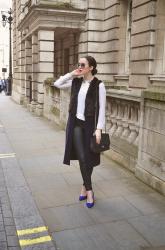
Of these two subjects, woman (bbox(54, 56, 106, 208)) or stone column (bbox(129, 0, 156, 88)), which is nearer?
woman (bbox(54, 56, 106, 208))

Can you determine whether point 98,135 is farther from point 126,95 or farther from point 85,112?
point 126,95

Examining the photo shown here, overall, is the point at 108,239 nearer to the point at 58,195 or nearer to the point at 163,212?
the point at 163,212

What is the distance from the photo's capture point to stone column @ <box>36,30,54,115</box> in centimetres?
1562

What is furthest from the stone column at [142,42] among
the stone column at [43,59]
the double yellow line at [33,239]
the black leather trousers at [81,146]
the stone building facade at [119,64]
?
the double yellow line at [33,239]

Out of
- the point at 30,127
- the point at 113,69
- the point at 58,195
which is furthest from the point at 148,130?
the point at 113,69

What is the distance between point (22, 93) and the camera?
21953 mm

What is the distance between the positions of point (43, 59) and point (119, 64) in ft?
11.5

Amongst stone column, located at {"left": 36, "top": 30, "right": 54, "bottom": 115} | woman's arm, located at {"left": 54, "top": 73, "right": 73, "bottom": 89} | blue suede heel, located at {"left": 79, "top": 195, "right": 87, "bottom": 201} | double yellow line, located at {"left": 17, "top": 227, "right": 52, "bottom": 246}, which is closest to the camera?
double yellow line, located at {"left": 17, "top": 227, "right": 52, "bottom": 246}

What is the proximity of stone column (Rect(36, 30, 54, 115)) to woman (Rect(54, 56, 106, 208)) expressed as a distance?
10.9m

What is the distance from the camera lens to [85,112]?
446 cm

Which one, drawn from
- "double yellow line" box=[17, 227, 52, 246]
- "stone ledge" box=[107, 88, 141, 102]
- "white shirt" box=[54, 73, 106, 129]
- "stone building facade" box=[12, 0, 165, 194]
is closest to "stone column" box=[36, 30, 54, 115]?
"stone building facade" box=[12, 0, 165, 194]

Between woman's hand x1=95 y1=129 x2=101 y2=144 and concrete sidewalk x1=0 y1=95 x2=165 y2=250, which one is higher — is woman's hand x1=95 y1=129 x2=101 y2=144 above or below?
above

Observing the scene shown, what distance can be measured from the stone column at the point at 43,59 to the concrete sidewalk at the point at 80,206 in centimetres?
853

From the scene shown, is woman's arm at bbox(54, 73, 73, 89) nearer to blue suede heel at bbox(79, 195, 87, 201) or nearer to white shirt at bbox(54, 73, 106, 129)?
white shirt at bbox(54, 73, 106, 129)
